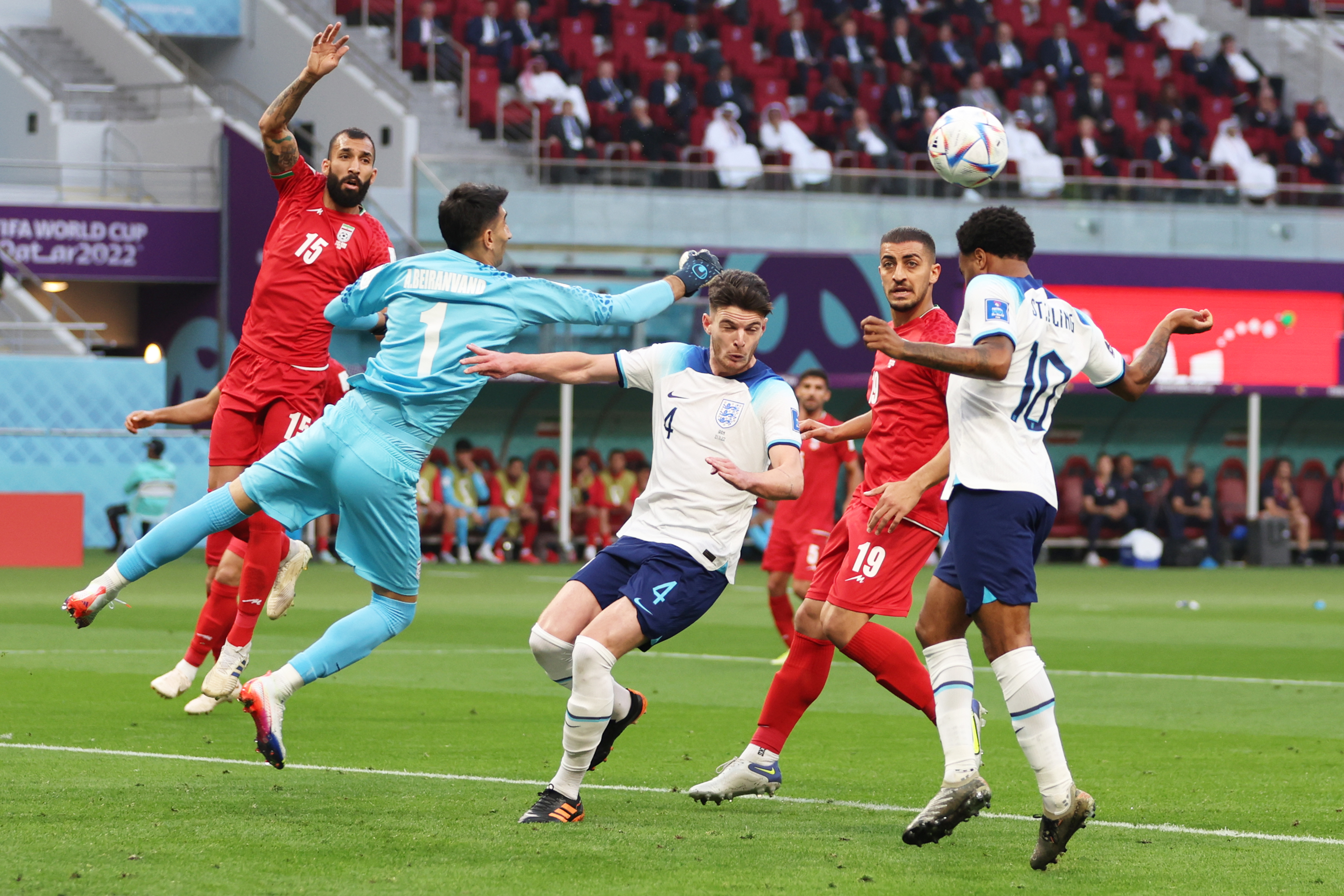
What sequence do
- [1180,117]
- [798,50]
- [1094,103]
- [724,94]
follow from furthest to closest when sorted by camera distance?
[1180,117], [1094,103], [798,50], [724,94]

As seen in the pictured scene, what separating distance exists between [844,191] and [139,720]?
18.9m

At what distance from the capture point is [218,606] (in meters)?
9.22

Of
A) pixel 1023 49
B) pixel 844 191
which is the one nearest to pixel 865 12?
pixel 1023 49

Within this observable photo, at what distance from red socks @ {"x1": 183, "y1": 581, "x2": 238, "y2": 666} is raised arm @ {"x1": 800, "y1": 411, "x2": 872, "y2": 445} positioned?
3.37 meters

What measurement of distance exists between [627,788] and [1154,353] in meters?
2.69

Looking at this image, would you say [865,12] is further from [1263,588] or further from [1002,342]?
[1002,342]

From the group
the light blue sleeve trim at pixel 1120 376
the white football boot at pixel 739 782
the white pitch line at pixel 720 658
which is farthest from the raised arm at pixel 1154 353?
the white pitch line at pixel 720 658

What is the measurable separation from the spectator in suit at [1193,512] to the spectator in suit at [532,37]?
1161cm

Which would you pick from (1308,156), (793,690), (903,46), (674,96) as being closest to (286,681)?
(793,690)

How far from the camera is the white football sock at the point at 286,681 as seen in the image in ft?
21.3

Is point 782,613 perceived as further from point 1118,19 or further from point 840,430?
point 1118,19

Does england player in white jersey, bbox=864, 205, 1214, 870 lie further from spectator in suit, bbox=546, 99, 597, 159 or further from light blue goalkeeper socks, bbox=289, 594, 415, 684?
spectator in suit, bbox=546, 99, 597, 159

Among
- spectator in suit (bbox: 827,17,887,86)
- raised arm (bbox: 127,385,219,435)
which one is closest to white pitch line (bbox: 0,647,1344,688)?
raised arm (bbox: 127,385,219,435)

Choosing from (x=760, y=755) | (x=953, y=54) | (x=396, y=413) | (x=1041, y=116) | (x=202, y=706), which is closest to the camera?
(x=396, y=413)
